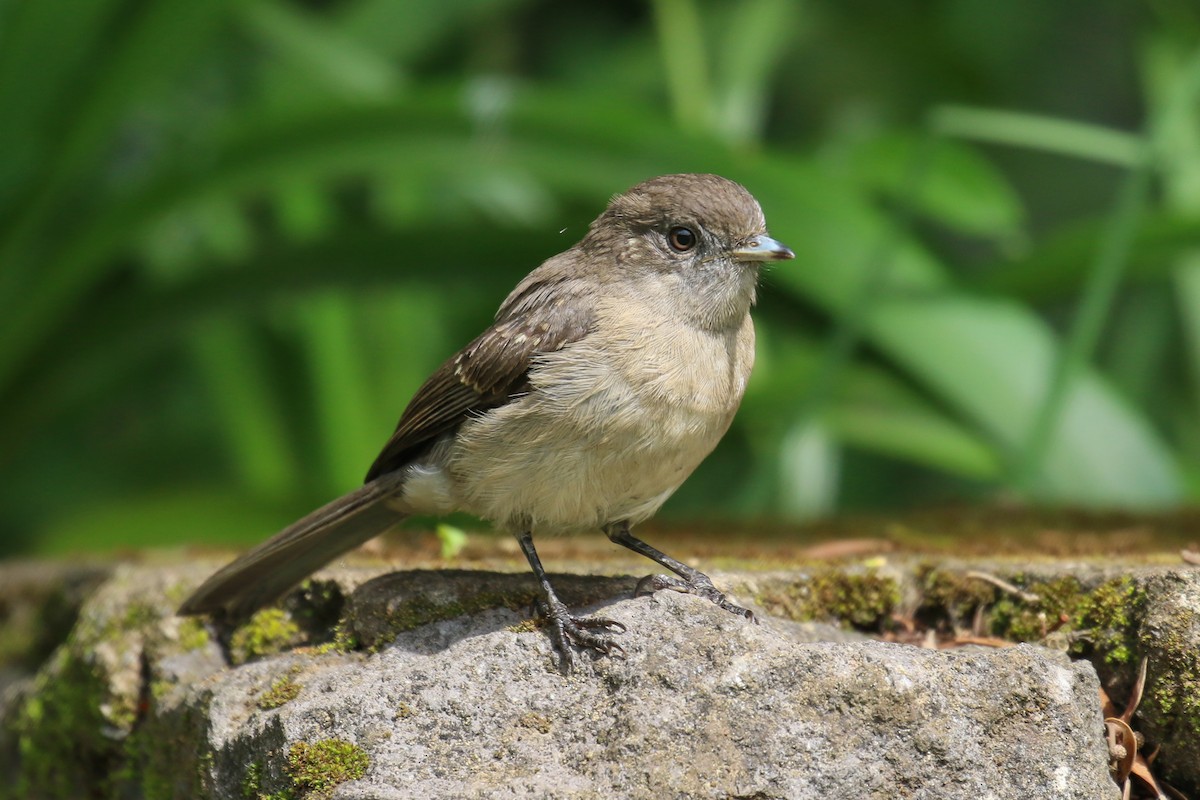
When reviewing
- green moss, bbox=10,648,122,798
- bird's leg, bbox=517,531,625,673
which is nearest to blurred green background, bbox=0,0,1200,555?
green moss, bbox=10,648,122,798

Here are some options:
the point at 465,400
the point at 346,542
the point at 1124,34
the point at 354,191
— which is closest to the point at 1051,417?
the point at 465,400

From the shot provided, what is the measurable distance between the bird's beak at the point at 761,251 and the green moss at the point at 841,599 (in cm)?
84

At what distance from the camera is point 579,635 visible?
Answer: 2.67 meters

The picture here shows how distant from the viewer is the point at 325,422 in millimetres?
6316

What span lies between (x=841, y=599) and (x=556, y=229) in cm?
295

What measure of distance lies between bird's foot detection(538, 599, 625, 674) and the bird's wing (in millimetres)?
717

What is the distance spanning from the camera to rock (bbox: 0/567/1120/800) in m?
2.38

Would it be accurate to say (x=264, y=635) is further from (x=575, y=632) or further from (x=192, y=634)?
(x=575, y=632)

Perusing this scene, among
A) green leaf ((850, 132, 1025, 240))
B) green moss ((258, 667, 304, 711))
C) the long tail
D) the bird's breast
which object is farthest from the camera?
green leaf ((850, 132, 1025, 240))

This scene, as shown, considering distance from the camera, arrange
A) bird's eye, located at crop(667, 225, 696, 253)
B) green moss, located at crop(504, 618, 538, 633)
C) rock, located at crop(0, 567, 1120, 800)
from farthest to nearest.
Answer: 1. bird's eye, located at crop(667, 225, 696, 253)
2. green moss, located at crop(504, 618, 538, 633)
3. rock, located at crop(0, 567, 1120, 800)

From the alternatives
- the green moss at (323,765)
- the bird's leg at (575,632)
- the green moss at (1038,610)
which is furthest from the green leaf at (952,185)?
the green moss at (323,765)

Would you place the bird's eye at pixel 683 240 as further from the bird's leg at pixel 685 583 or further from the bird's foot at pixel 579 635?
the bird's foot at pixel 579 635

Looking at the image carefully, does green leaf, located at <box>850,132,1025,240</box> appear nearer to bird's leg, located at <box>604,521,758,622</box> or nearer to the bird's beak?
the bird's beak

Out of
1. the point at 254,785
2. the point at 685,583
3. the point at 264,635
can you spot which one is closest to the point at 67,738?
the point at 264,635
